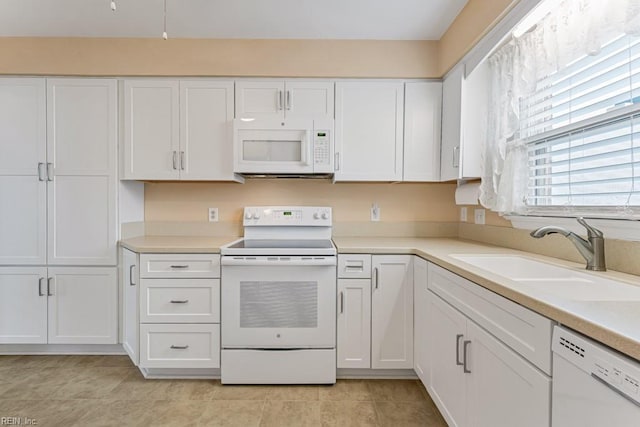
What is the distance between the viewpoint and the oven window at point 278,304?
223cm

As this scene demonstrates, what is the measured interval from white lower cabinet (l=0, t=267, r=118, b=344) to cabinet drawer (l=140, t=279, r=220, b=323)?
0.47 meters

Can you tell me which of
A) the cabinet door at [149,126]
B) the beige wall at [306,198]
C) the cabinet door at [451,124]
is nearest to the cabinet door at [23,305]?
the beige wall at [306,198]

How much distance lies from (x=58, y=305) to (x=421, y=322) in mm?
2547

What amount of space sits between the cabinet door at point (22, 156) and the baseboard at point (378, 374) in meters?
2.36

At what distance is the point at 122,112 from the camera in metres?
2.57

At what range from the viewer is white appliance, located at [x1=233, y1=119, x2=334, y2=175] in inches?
99.1

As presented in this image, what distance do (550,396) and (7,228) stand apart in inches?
130

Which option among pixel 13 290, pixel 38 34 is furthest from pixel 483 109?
pixel 13 290

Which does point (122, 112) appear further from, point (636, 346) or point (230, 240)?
point (636, 346)

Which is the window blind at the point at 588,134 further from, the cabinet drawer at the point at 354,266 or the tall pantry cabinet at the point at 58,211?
the tall pantry cabinet at the point at 58,211

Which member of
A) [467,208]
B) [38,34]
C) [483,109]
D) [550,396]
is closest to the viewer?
[550,396]

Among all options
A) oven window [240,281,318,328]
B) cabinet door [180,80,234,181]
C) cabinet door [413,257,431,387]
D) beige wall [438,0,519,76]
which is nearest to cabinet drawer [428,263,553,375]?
cabinet door [413,257,431,387]

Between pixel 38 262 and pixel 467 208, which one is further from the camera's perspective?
pixel 467 208

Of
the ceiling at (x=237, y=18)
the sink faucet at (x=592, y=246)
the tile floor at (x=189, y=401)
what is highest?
the ceiling at (x=237, y=18)
